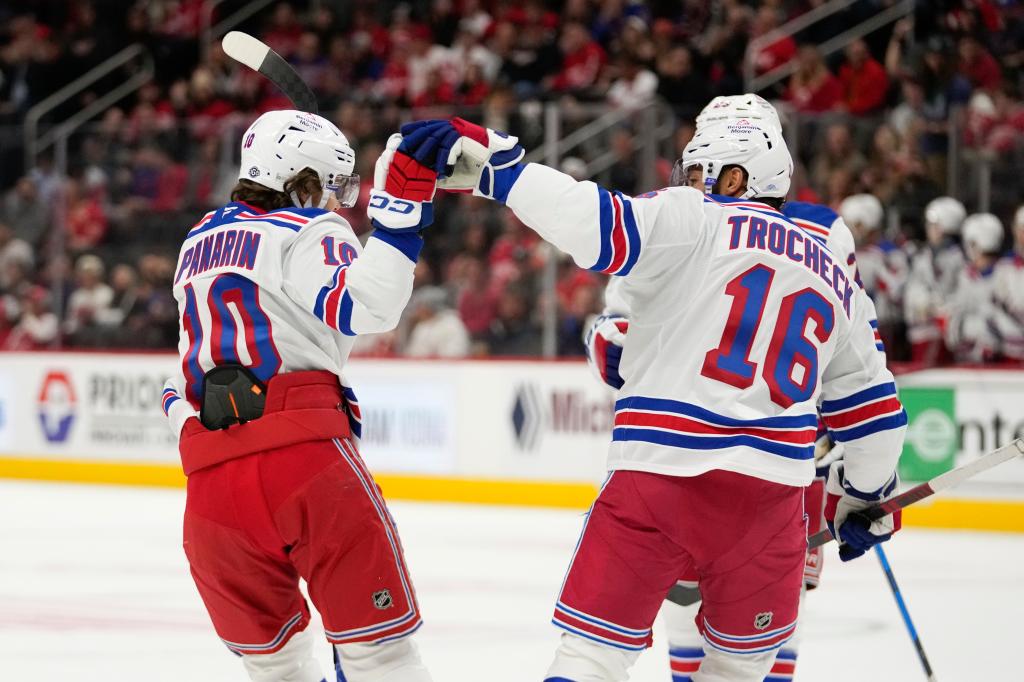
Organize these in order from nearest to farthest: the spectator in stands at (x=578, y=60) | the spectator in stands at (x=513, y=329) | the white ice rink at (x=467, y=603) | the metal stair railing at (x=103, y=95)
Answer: the white ice rink at (x=467, y=603), the spectator in stands at (x=513, y=329), the spectator in stands at (x=578, y=60), the metal stair railing at (x=103, y=95)

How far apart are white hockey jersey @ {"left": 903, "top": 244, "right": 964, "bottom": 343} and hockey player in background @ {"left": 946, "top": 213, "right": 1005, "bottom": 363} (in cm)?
5

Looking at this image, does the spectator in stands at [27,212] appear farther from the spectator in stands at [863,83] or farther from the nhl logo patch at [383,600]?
the nhl logo patch at [383,600]

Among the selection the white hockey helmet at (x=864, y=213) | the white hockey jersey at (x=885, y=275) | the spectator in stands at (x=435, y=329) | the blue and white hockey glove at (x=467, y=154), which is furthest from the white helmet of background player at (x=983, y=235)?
the blue and white hockey glove at (x=467, y=154)

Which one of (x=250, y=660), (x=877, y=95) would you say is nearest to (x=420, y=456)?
(x=877, y=95)

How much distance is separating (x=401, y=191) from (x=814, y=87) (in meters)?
7.55

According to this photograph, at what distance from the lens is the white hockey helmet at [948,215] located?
25.6ft

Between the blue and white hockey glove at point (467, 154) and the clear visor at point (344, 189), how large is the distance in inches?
20.4

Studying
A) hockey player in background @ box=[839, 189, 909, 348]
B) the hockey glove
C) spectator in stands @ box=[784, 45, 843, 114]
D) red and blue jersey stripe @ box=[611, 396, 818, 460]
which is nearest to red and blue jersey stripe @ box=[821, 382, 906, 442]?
the hockey glove

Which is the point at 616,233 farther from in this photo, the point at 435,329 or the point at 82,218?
the point at 82,218

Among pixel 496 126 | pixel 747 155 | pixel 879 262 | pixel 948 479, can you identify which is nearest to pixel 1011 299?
pixel 879 262

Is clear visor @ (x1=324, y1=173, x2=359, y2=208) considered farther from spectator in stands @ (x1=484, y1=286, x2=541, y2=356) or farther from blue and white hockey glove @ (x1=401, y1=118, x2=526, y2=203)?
spectator in stands @ (x1=484, y1=286, x2=541, y2=356)

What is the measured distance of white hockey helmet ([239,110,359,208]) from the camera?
277 centimetres

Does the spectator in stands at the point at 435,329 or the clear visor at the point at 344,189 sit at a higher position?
the clear visor at the point at 344,189

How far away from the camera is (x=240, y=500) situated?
8.55ft
